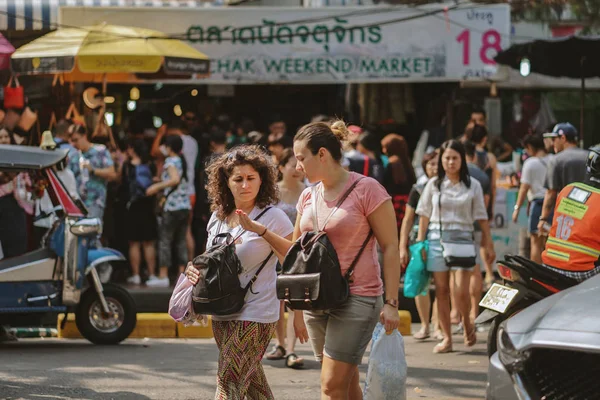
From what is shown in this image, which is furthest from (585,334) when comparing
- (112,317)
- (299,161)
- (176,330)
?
(176,330)

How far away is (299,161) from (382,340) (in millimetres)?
1044

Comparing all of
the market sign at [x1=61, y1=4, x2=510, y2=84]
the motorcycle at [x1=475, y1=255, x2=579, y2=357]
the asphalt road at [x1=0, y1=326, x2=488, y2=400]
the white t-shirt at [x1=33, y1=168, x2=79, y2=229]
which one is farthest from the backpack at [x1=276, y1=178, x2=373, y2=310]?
the market sign at [x1=61, y1=4, x2=510, y2=84]

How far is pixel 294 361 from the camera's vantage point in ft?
31.3

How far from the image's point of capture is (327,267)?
5785mm

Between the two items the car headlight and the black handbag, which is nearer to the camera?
the car headlight

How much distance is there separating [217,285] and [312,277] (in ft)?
1.71

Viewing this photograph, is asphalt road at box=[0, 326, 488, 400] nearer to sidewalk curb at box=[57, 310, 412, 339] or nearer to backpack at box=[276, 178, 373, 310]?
sidewalk curb at box=[57, 310, 412, 339]

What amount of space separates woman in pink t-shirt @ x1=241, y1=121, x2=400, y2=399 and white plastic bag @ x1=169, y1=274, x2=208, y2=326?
507mm

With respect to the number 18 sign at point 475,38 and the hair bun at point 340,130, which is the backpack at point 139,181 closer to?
the number 18 sign at point 475,38

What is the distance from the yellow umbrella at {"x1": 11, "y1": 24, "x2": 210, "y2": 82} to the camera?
13920 mm

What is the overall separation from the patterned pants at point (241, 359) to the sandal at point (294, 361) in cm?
336

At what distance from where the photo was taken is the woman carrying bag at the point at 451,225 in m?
10.3

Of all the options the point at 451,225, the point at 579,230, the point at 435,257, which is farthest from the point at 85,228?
the point at 579,230

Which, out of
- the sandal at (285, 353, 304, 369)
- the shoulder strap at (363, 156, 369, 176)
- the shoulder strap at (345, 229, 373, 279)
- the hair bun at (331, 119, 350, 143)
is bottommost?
the sandal at (285, 353, 304, 369)
